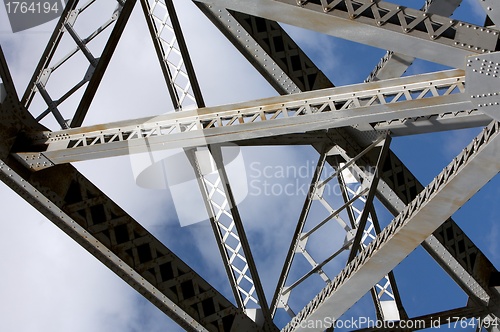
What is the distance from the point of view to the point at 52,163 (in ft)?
43.0

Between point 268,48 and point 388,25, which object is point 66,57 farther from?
point 388,25

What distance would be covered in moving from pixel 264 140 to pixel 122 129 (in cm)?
307

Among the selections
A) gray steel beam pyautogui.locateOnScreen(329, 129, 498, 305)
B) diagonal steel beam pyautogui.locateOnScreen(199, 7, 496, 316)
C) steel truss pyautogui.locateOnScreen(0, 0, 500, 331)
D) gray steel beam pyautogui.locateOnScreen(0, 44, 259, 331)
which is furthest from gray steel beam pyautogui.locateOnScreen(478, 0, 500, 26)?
gray steel beam pyautogui.locateOnScreen(0, 44, 259, 331)

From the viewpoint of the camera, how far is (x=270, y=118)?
12.0 metres

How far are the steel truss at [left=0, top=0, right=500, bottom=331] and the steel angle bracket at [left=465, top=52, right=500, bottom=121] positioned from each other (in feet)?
0.06

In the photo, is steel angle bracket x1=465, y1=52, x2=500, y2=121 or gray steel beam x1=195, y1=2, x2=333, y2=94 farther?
gray steel beam x1=195, y1=2, x2=333, y2=94

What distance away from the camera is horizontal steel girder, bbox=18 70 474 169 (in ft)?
37.0

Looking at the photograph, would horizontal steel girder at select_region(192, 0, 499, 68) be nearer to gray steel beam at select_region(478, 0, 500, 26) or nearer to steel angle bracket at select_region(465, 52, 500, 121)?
steel angle bracket at select_region(465, 52, 500, 121)

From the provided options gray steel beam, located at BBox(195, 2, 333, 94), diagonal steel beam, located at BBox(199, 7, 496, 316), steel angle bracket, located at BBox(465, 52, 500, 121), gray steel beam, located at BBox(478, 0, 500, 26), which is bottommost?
diagonal steel beam, located at BBox(199, 7, 496, 316)

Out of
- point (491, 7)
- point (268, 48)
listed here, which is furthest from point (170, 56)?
point (491, 7)

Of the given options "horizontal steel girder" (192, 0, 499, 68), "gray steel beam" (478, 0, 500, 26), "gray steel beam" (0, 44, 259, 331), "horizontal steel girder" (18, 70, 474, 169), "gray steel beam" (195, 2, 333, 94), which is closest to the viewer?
"gray steel beam" (478, 0, 500, 26)

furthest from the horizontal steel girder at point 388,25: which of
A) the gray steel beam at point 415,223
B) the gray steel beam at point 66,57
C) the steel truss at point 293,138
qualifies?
the gray steel beam at point 66,57

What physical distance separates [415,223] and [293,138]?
11.5ft

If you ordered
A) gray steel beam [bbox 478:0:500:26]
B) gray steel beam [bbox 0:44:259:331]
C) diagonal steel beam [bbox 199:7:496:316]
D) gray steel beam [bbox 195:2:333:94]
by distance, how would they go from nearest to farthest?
1. gray steel beam [bbox 478:0:500:26]
2. gray steel beam [bbox 0:44:259:331]
3. gray steel beam [bbox 195:2:333:94]
4. diagonal steel beam [bbox 199:7:496:316]
